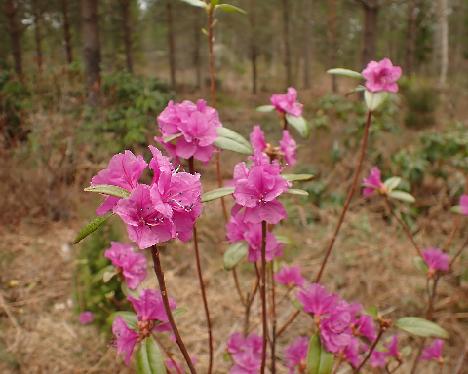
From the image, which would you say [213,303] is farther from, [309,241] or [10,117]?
[10,117]

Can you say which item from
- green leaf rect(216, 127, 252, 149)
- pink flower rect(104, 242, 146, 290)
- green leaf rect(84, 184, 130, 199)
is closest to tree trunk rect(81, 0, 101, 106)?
pink flower rect(104, 242, 146, 290)

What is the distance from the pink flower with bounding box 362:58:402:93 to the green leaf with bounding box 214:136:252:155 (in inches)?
18.1

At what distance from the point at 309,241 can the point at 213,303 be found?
3.25 ft

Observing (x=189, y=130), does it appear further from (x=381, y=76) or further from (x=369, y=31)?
(x=369, y=31)

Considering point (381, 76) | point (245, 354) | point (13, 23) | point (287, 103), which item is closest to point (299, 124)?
point (287, 103)

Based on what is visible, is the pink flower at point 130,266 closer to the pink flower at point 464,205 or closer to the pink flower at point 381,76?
the pink flower at point 381,76

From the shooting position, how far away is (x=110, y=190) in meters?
0.67

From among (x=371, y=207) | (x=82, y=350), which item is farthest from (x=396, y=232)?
(x=82, y=350)

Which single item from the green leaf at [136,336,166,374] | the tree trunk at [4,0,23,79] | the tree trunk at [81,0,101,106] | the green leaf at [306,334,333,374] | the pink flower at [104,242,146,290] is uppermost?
the tree trunk at [4,0,23,79]

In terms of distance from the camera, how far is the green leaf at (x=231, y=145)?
42.4 inches

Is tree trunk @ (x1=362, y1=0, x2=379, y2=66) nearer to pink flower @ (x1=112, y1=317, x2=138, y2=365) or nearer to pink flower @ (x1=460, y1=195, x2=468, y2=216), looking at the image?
pink flower @ (x1=460, y1=195, x2=468, y2=216)

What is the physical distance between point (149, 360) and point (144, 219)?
14.1 inches

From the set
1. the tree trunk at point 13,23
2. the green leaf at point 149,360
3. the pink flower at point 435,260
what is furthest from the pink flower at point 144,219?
the tree trunk at point 13,23

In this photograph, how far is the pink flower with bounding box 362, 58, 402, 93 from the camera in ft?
4.23
